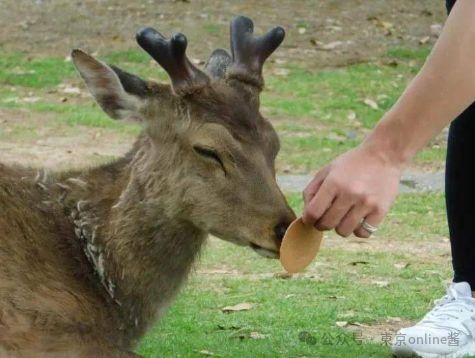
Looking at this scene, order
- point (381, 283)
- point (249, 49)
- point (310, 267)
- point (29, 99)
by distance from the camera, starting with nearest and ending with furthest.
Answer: point (249, 49)
point (381, 283)
point (310, 267)
point (29, 99)

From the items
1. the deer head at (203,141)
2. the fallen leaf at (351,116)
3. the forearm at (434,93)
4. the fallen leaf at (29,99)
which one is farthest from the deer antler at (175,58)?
the fallen leaf at (29,99)

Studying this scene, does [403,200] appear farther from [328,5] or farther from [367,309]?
[328,5]

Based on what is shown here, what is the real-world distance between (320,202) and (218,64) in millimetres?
1913

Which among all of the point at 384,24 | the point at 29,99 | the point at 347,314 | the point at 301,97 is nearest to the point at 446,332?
the point at 347,314

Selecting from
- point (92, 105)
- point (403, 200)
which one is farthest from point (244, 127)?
point (92, 105)

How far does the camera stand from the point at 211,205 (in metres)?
5.33

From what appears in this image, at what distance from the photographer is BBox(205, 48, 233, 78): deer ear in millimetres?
5785

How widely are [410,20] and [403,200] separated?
374 inches

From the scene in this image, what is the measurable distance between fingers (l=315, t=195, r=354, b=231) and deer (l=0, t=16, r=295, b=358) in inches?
38.0

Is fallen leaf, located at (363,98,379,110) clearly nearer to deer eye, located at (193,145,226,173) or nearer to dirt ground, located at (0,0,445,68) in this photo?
dirt ground, located at (0,0,445,68)

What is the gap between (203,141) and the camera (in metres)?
5.37

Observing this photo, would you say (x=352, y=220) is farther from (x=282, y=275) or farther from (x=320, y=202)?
(x=282, y=275)

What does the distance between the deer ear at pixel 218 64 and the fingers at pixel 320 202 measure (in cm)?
167

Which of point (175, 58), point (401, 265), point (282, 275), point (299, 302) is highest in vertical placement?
point (175, 58)
